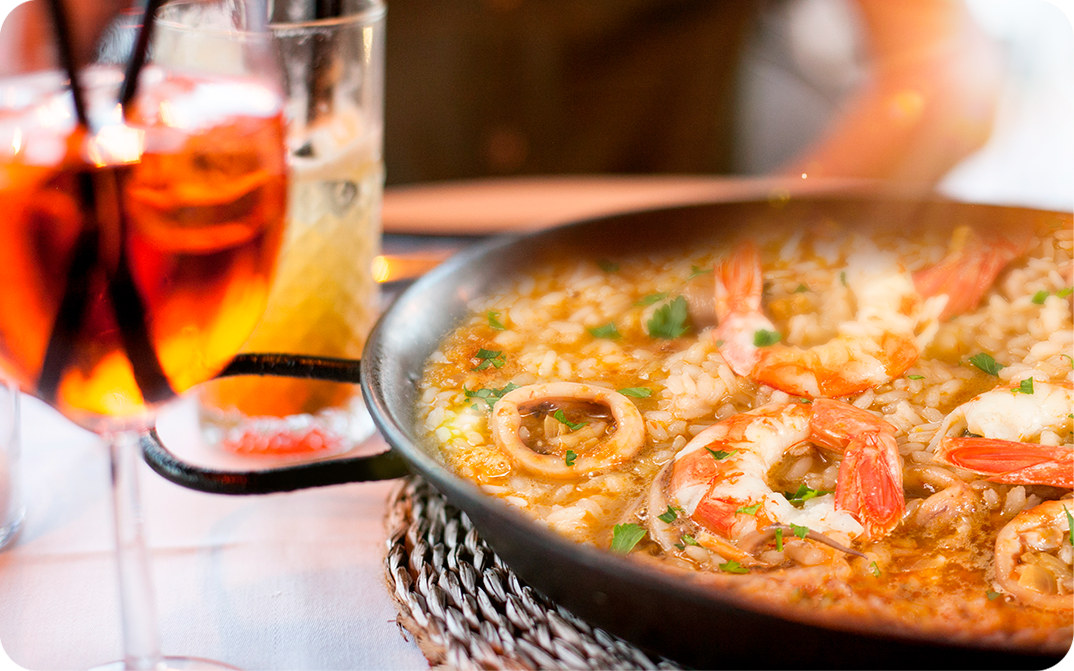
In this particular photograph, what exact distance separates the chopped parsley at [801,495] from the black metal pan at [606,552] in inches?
10.9

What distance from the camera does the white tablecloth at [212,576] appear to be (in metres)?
1.24

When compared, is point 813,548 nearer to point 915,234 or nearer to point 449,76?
point 915,234

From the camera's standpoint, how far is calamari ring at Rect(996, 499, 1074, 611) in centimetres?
103

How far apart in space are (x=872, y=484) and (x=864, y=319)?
18.4 inches

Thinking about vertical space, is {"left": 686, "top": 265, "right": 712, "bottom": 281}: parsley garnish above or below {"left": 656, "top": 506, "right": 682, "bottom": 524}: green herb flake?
below

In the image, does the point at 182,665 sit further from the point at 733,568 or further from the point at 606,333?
the point at 606,333

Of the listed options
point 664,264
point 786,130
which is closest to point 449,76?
point 786,130

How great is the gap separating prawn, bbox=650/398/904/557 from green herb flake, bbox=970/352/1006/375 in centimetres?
31

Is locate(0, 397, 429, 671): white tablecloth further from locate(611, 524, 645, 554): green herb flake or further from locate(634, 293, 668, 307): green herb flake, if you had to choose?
locate(634, 293, 668, 307): green herb flake

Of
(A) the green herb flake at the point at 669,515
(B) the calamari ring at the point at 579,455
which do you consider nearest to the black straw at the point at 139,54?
(B) the calamari ring at the point at 579,455

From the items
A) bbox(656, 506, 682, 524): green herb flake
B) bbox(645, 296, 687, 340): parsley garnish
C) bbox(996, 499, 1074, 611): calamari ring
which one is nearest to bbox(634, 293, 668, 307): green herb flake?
bbox(645, 296, 687, 340): parsley garnish

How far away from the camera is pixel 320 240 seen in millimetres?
1874

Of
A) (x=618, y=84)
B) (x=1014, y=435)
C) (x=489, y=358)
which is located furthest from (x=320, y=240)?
(x=618, y=84)

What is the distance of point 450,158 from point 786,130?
2096 mm
